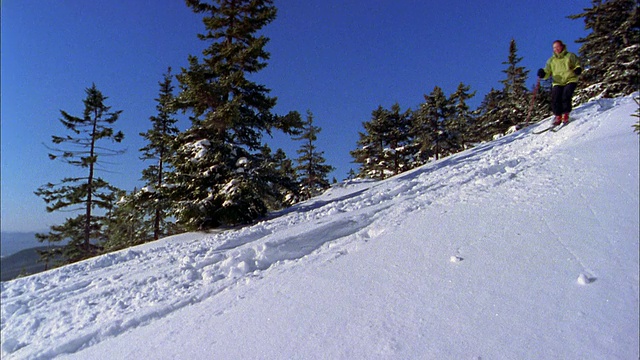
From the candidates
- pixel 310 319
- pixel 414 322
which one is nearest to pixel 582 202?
pixel 414 322

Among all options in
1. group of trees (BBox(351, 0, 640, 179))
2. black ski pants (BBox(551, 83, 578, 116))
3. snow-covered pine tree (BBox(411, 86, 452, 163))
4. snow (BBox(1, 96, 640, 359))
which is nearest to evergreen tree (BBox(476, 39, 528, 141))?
group of trees (BBox(351, 0, 640, 179))

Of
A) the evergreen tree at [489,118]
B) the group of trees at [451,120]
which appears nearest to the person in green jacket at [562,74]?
the group of trees at [451,120]

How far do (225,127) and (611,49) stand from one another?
23.0 m

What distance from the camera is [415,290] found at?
2600 mm

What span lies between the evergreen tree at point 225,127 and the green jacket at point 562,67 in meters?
7.97

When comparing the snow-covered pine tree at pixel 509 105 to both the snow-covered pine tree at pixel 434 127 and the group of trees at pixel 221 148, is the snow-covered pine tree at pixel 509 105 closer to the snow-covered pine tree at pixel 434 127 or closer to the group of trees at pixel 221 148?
the snow-covered pine tree at pixel 434 127

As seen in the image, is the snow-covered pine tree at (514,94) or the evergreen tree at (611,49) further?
the snow-covered pine tree at (514,94)

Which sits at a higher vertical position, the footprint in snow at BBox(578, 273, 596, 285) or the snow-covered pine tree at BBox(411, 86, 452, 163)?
the snow-covered pine tree at BBox(411, 86, 452, 163)

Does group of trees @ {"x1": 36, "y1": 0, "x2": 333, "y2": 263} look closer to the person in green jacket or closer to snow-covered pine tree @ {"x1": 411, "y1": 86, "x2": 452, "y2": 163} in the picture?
the person in green jacket

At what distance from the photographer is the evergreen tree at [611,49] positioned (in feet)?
50.8

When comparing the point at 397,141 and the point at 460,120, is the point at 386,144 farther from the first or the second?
the point at 460,120

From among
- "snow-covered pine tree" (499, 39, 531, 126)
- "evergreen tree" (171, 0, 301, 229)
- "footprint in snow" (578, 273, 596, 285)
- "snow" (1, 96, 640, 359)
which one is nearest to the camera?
"snow" (1, 96, 640, 359)

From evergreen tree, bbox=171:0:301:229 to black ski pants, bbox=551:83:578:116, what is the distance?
8.19 meters

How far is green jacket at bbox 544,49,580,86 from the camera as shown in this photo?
797 cm
